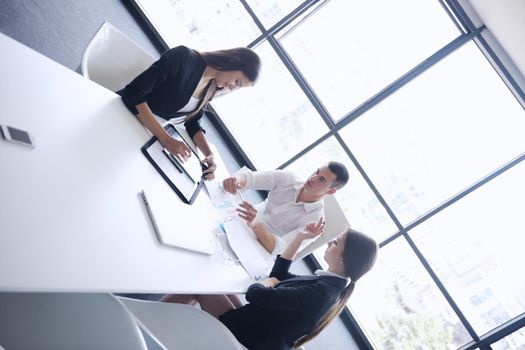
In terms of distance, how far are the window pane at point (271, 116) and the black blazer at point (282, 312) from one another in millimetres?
2052

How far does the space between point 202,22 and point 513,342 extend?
12.6 feet

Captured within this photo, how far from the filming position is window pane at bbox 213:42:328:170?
3.59m

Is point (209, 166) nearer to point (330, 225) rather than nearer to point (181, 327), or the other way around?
point (181, 327)

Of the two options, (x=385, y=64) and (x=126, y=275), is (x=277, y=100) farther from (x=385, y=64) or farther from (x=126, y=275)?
(x=126, y=275)

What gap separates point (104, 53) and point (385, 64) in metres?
2.35

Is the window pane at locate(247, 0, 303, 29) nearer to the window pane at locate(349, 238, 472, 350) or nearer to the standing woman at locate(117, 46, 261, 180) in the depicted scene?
the standing woman at locate(117, 46, 261, 180)

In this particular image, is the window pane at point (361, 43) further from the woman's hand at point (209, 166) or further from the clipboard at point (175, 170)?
the clipboard at point (175, 170)

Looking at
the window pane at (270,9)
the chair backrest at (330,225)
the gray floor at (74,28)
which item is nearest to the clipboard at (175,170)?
the gray floor at (74,28)

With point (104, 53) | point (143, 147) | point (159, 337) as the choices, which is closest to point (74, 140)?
point (143, 147)

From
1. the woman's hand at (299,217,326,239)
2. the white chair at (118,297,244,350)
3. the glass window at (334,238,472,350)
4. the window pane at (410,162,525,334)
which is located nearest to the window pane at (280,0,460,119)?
the window pane at (410,162,525,334)

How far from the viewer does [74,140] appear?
121 centimetres

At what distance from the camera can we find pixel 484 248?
3.22m

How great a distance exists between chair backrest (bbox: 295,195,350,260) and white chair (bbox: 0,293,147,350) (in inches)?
62.9

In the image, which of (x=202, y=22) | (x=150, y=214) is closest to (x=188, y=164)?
(x=150, y=214)
